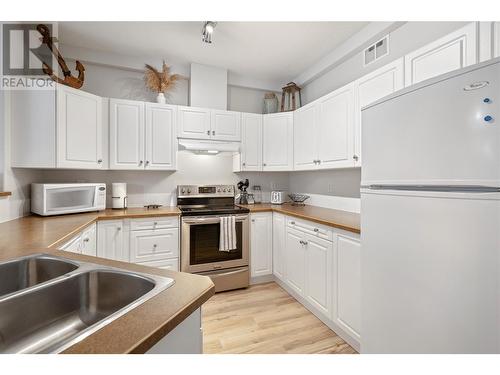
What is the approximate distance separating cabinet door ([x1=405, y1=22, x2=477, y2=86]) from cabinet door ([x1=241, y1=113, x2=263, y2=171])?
6.16ft

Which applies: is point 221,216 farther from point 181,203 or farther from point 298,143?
point 298,143

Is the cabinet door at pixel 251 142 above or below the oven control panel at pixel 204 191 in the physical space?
above

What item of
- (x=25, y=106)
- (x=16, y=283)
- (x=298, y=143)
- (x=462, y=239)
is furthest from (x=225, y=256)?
(x=25, y=106)

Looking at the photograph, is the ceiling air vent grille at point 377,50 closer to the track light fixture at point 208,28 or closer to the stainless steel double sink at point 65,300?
the track light fixture at point 208,28

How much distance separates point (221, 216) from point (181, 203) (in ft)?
2.46

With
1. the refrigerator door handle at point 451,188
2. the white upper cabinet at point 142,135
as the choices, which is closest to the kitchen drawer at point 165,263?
the white upper cabinet at point 142,135

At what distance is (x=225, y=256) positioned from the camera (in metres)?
2.76

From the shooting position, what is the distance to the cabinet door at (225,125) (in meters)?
3.09

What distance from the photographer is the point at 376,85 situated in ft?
6.40

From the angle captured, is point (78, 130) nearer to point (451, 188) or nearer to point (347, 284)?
point (347, 284)

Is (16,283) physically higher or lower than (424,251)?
lower

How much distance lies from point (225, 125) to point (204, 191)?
36.4 inches

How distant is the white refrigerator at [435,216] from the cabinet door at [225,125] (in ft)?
6.50

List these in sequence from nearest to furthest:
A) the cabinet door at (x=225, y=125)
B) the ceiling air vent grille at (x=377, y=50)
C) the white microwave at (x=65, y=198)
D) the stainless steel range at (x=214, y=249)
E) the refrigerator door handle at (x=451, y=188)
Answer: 1. the refrigerator door handle at (x=451, y=188)
2. the white microwave at (x=65, y=198)
3. the ceiling air vent grille at (x=377, y=50)
4. the stainless steel range at (x=214, y=249)
5. the cabinet door at (x=225, y=125)
